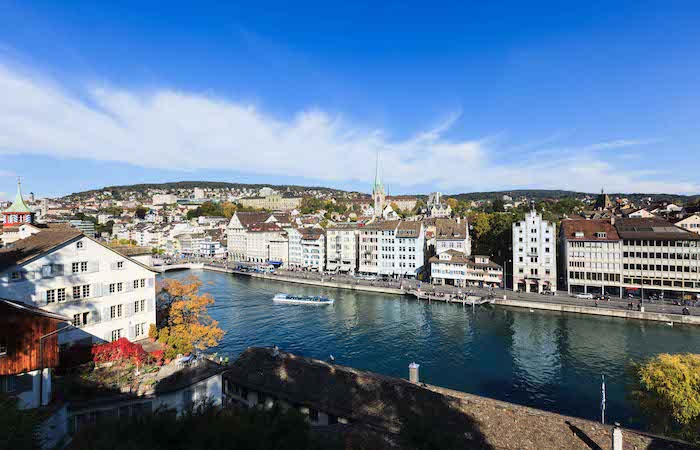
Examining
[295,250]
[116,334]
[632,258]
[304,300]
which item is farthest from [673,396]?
[295,250]

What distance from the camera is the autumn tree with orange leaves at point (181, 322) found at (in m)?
22.5

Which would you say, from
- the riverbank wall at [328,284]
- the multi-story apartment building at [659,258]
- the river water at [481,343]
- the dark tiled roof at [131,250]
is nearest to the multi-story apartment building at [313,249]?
the riverbank wall at [328,284]

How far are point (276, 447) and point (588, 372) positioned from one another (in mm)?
29328

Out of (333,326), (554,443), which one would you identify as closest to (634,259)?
(333,326)

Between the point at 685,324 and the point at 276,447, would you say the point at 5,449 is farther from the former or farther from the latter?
the point at 685,324

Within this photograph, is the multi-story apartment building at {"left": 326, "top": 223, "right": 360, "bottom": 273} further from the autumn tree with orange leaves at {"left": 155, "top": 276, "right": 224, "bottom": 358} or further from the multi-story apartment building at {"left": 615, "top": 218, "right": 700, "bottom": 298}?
the autumn tree with orange leaves at {"left": 155, "top": 276, "right": 224, "bottom": 358}

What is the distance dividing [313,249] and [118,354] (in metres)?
68.0

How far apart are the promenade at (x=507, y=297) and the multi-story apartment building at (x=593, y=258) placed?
11.1 ft

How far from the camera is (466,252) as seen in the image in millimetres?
69938

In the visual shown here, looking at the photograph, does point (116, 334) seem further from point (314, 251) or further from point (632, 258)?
point (314, 251)

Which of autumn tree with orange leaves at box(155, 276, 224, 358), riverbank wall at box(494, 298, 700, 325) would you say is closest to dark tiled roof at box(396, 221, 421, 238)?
riverbank wall at box(494, 298, 700, 325)

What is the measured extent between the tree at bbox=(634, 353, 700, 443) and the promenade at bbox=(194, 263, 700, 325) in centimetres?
2716

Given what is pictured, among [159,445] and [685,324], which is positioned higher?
[159,445]

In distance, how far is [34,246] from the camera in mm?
20406
